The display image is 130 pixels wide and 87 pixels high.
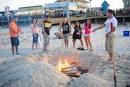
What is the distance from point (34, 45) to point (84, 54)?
19.2 feet

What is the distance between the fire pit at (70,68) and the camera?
9516 mm

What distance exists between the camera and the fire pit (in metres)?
9.52

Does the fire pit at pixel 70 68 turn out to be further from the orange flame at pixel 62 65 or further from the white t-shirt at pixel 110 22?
the white t-shirt at pixel 110 22

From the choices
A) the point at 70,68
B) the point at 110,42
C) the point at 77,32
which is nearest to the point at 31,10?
the point at 77,32

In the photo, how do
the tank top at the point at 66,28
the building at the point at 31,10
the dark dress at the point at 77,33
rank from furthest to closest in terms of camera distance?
the building at the point at 31,10
the dark dress at the point at 77,33
the tank top at the point at 66,28

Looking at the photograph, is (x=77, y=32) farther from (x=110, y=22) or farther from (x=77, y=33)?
(x=110, y=22)

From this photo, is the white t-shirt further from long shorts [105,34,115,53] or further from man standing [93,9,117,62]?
long shorts [105,34,115,53]

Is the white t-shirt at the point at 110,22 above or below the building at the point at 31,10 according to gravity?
above

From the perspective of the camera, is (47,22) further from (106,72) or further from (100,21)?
(100,21)

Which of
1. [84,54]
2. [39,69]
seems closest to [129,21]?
[84,54]

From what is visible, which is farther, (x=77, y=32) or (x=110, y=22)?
(x=77, y=32)

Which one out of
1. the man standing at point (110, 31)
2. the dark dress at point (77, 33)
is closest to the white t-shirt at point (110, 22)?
the man standing at point (110, 31)

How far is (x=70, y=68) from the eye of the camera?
403 inches

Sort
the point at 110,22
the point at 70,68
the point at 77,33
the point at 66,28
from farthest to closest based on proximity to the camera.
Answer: the point at 77,33
the point at 66,28
the point at 110,22
the point at 70,68
